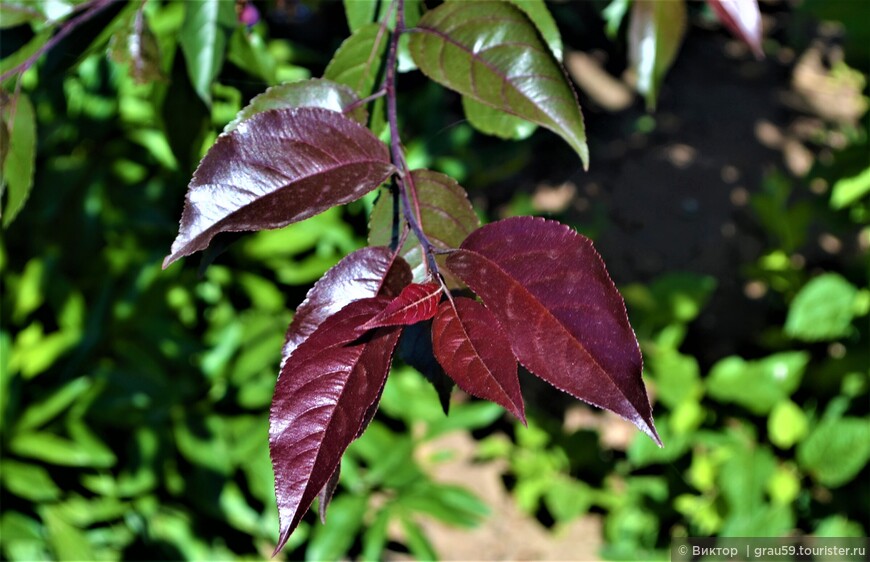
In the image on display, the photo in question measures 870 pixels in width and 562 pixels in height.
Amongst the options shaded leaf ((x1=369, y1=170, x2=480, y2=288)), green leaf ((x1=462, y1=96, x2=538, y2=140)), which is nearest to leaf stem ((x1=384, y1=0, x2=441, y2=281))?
shaded leaf ((x1=369, y1=170, x2=480, y2=288))

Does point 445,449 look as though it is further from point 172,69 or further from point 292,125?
point 292,125

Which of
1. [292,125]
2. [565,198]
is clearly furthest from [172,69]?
[565,198]

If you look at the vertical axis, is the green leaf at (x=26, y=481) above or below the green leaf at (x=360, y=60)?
below

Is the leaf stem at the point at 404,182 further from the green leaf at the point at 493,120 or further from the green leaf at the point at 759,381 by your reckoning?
the green leaf at the point at 759,381

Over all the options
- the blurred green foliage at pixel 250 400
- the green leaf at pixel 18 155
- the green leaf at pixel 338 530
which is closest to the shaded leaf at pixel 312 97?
the green leaf at pixel 18 155

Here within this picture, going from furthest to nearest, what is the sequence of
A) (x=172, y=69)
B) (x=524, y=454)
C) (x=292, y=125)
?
1. (x=524, y=454)
2. (x=172, y=69)
3. (x=292, y=125)

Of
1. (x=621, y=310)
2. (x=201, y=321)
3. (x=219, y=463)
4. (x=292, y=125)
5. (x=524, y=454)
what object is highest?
(x=292, y=125)

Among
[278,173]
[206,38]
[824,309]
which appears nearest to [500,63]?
[278,173]
